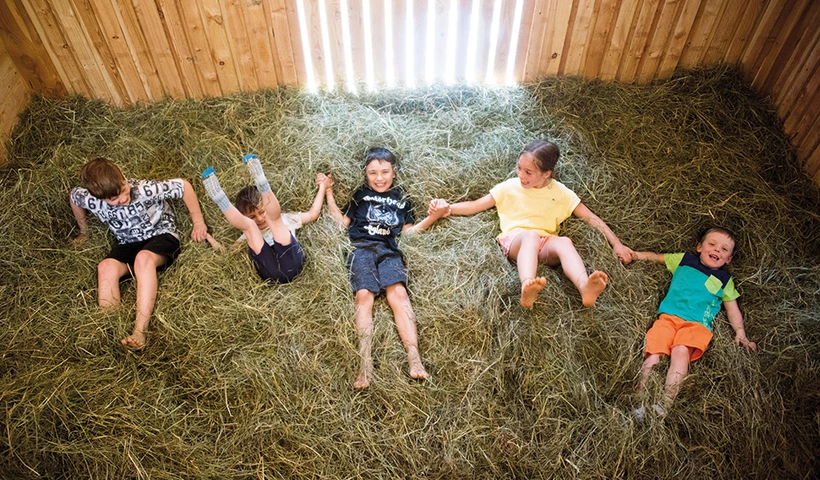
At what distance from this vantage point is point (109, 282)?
10.4 feet

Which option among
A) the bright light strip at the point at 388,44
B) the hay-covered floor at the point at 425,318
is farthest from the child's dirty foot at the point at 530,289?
the bright light strip at the point at 388,44

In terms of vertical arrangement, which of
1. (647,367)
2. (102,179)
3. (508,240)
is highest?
(102,179)

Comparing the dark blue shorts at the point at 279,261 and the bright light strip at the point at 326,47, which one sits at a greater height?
the bright light strip at the point at 326,47

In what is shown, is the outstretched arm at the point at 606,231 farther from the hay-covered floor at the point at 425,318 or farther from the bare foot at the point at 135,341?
the bare foot at the point at 135,341

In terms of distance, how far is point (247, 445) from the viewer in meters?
2.61

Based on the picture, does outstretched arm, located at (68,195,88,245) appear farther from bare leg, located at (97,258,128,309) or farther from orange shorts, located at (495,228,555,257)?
orange shorts, located at (495,228,555,257)

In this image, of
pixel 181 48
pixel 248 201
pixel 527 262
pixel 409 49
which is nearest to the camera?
pixel 527 262

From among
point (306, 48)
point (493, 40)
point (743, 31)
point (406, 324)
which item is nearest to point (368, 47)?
point (306, 48)

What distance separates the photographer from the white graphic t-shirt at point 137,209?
3266mm

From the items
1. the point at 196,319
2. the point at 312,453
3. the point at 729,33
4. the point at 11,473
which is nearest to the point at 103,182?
the point at 196,319

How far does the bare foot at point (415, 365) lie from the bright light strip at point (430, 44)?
2.54 metres

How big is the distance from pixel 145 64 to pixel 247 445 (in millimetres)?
3222

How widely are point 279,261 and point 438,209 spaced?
113 centimetres

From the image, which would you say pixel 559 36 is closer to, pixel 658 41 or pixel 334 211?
pixel 658 41
